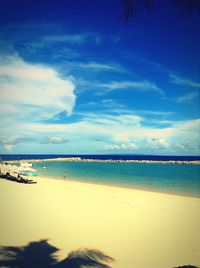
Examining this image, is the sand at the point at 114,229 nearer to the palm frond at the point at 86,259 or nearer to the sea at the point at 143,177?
the palm frond at the point at 86,259

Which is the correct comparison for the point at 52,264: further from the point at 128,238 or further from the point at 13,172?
the point at 13,172

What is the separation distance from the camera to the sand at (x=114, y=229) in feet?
20.1

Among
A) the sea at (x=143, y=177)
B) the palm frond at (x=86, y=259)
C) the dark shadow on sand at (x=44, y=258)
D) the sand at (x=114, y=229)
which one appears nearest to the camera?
the dark shadow on sand at (x=44, y=258)

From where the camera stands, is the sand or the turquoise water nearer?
the sand

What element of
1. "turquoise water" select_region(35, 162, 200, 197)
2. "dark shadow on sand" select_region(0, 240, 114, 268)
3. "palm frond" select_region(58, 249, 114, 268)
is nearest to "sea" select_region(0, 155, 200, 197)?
"turquoise water" select_region(35, 162, 200, 197)

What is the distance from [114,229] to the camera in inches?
305

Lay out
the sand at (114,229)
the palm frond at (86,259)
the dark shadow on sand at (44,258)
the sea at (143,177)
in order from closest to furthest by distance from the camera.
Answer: the dark shadow on sand at (44,258), the palm frond at (86,259), the sand at (114,229), the sea at (143,177)

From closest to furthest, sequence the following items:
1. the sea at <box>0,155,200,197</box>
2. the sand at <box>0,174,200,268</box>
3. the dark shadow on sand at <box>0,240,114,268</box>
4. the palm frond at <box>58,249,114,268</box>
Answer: the dark shadow on sand at <box>0,240,114,268</box>
the palm frond at <box>58,249,114,268</box>
the sand at <box>0,174,200,268</box>
the sea at <box>0,155,200,197</box>

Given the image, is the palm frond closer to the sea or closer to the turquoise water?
the sea

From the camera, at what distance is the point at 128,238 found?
702 centimetres

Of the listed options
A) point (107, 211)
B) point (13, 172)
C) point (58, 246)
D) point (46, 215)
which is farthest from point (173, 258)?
point (13, 172)

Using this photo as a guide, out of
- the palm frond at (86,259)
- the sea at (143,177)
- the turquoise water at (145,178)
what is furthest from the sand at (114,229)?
the turquoise water at (145,178)

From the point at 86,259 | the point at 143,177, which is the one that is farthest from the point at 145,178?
the point at 86,259

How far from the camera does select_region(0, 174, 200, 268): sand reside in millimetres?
6118
